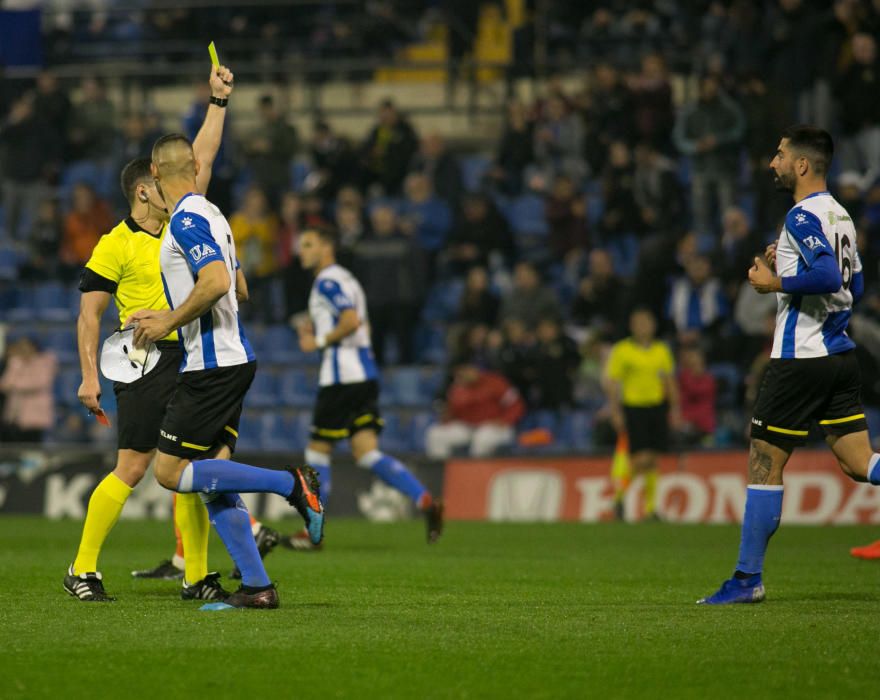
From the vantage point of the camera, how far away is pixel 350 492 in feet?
58.7

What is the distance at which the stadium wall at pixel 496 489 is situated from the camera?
54.7 ft

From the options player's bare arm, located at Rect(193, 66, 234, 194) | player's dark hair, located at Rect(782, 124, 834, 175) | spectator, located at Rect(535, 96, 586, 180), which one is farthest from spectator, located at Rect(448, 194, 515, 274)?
player's dark hair, located at Rect(782, 124, 834, 175)

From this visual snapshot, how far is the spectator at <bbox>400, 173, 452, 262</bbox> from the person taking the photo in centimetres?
2103

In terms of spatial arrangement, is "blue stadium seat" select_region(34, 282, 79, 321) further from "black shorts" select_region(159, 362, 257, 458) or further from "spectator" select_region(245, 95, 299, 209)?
"black shorts" select_region(159, 362, 257, 458)

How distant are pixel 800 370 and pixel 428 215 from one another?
1341 centimetres

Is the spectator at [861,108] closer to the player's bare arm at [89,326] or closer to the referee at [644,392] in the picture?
the referee at [644,392]

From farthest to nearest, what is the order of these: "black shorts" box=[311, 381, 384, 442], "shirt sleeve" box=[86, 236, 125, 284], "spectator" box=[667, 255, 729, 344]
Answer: "spectator" box=[667, 255, 729, 344], "black shorts" box=[311, 381, 384, 442], "shirt sleeve" box=[86, 236, 125, 284]

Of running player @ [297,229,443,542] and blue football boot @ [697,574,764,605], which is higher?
running player @ [297,229,443,542]

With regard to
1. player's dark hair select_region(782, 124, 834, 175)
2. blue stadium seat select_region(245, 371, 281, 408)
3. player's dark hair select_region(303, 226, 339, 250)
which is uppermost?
player's dark hair select_region(782, 124, 834, 175)

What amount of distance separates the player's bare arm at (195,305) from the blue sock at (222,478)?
0.69 meters

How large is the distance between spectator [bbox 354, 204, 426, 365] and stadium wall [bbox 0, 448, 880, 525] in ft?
9.52

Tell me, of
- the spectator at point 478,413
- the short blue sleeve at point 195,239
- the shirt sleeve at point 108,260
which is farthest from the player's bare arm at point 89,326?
the spectator at point 478,413

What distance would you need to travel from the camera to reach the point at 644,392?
55.4 feet

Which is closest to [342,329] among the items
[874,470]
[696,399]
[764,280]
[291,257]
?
[764,280]
